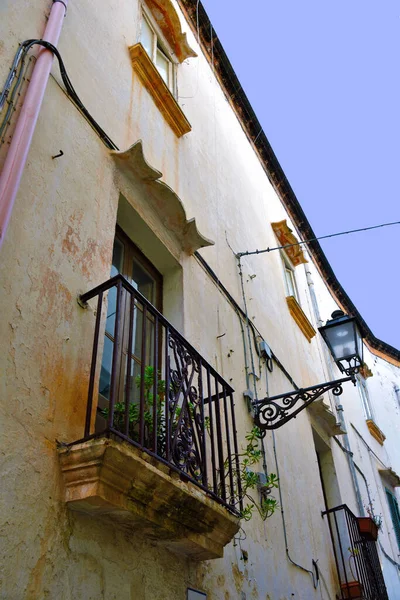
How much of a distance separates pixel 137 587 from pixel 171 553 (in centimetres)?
47

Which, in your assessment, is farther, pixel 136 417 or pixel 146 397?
pixel 146 397

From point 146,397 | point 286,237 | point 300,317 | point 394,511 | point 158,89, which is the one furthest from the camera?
point 394,511

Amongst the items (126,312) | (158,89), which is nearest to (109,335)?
(126,312)

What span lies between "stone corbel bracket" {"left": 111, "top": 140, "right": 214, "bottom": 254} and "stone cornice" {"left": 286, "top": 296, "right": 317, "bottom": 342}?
156 inches

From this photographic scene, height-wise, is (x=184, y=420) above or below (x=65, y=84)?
below

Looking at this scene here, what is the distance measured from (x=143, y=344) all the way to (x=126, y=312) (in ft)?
3.10

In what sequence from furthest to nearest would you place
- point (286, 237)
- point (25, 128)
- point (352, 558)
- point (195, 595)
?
point (286, 237)
point (352, 558)
point (195, 595)
point (25, 128)

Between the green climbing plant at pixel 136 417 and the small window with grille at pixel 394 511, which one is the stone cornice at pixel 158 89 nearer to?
the green climbing plant at pixel 136 417

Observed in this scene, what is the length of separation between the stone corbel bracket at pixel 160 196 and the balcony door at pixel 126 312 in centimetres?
40

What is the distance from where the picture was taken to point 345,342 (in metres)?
5.54

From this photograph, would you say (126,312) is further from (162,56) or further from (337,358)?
(162,56)

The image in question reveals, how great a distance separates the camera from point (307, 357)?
941 centimetres

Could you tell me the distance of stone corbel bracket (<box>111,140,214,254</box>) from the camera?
4.60 m

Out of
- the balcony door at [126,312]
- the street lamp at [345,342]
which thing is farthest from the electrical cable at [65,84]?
the street lamp at [345,342]
